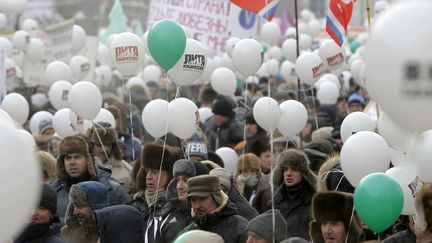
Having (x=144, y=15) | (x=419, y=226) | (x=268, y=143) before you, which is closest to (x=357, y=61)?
(x=268, y=143)

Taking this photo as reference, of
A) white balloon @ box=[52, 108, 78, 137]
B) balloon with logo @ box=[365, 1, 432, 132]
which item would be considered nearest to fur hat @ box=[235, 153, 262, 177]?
white balloon @ box=[52, 108, 78, 137]

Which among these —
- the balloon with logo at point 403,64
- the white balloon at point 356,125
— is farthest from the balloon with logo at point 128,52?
the balloon with logo at point 403,64

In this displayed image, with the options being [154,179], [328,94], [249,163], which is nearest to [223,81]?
[328,94]

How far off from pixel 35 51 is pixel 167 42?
7.48 meters

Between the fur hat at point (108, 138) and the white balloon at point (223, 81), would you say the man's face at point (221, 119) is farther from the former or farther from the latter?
the fur hat at point (108, 138)

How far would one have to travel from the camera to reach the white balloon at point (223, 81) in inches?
500

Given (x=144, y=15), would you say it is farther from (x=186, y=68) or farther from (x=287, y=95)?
(x=186, y=68)

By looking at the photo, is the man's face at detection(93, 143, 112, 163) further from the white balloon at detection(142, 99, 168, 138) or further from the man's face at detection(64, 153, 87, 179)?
the man's face at detection(64, 153, 87, 179)

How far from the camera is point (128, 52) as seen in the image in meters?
9.72

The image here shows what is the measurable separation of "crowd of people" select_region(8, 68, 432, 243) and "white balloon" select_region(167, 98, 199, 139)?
0.51 feet

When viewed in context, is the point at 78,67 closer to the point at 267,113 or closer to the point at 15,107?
the point at 15,107

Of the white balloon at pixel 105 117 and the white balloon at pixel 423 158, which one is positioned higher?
the white balloon at pixel 105 117

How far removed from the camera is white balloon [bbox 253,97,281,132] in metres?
9.50

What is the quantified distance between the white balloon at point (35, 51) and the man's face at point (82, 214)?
8614mm
